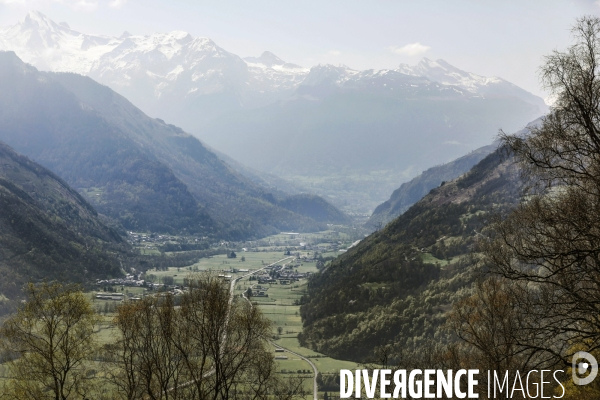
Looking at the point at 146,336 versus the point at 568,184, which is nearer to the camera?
the point at 568,184

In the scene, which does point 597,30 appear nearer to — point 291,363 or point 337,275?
point 291,363

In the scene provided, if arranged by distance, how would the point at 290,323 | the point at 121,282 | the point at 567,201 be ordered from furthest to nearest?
1. the point at 121,282
2. the point at 290,323
3. the point at 567,201

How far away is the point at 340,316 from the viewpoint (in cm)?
12825

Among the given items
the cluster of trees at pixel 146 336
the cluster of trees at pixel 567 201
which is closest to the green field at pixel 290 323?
the cluster of trees at pixel 146 336

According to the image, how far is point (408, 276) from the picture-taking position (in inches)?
5202

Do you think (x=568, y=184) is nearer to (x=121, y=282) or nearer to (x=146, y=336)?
(x=146, y=336)

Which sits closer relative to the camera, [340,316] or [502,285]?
[502,285]

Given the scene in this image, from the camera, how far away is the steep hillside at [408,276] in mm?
109250

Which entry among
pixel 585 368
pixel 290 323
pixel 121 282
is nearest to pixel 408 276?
pixel 290 323

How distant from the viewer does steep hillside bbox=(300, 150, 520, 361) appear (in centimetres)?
10925

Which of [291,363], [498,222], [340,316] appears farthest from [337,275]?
[498,222]

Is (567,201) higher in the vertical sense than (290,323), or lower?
higher

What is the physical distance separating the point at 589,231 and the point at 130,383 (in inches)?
1170

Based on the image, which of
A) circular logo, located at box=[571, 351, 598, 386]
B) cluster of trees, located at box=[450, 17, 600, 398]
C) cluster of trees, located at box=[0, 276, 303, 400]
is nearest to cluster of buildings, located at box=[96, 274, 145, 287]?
cluster of trees, located at box=[0, 276, 303, 400]
